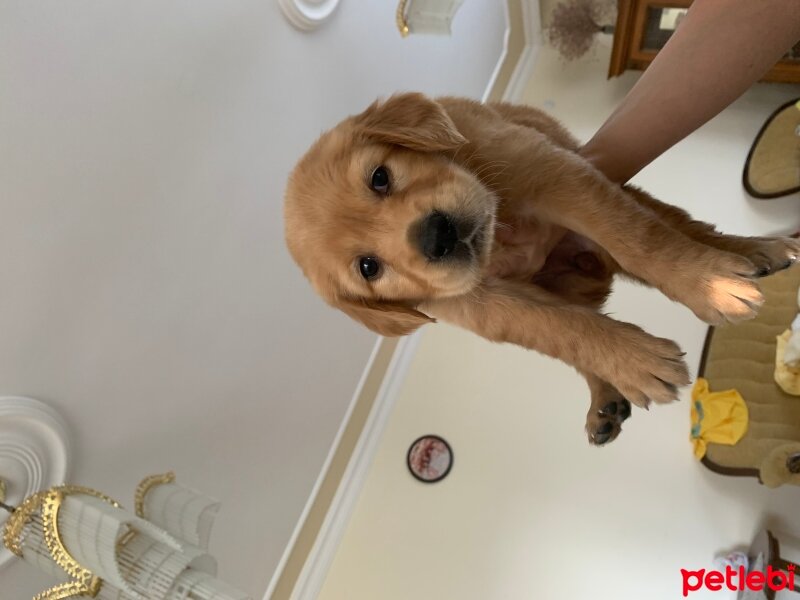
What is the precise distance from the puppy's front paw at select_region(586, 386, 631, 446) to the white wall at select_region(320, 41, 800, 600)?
48.7 inches

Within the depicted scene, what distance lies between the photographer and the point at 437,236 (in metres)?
1.31

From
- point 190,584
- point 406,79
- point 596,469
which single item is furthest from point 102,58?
point 596,469

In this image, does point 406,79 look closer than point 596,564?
No

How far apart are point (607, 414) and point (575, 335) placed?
0.33 m

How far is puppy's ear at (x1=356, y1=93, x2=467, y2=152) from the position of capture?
1.38 metres

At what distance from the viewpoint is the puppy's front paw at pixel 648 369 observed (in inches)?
45.6

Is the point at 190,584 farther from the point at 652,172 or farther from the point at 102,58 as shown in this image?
the point at 652,172

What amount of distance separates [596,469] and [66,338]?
210 cm

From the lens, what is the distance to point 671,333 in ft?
9.16

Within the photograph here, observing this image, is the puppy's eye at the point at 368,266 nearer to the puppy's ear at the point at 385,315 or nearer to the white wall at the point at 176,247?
the puppy's ear at the point at 385,315

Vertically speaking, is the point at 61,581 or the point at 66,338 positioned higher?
the point at 66,338

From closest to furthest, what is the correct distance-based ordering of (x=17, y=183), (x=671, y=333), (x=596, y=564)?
(x=17, y=183) < (x=596, y=564) < (x=671, y=333)

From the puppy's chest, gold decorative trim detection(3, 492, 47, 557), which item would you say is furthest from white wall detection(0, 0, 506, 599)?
the puppy's chest

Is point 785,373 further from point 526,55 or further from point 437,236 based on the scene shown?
point 526,55
